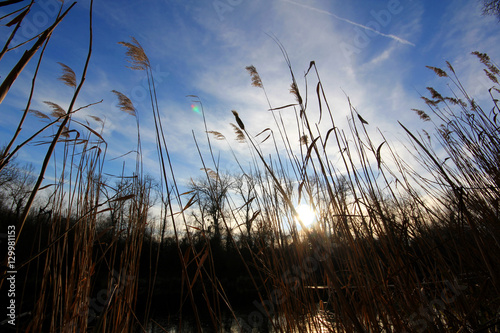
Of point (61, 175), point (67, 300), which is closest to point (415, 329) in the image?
point (67, 300)

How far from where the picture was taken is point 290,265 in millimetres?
1693

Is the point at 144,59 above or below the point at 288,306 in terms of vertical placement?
above

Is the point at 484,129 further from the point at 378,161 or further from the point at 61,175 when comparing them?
the point at 61,175

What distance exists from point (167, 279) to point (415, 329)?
529 inches

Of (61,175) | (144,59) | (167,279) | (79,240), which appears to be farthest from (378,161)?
(167,279)

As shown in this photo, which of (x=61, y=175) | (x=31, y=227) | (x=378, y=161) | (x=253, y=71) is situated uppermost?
(x=31, y=227)

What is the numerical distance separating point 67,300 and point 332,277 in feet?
4.40

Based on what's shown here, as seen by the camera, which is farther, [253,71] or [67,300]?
[253,71]

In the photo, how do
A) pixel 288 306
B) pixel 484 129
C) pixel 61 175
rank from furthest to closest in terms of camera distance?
pixel 484 129 < pixel 61 175 < pixel 288 306

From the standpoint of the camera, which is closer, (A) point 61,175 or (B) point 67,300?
(B) point 67,300

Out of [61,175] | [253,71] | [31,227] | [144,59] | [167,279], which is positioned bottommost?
[167,279]

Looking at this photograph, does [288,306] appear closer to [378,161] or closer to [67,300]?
[378,161]

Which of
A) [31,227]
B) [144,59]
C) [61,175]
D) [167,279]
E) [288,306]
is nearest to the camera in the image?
[288,306]

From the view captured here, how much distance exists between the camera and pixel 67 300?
127cm
